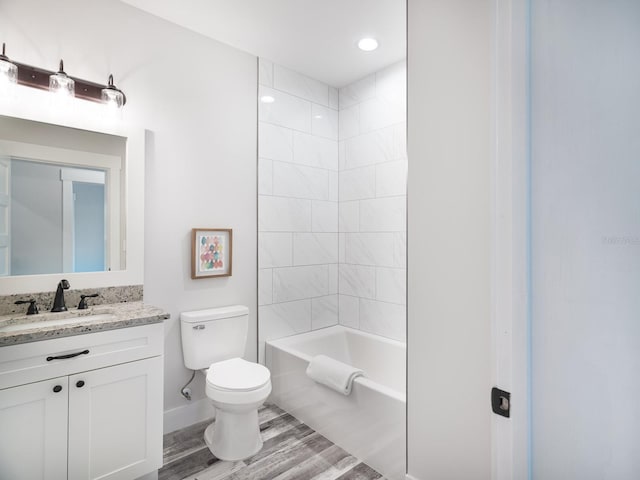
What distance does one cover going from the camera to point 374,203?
296 centimetres

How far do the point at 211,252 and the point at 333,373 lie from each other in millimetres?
1186

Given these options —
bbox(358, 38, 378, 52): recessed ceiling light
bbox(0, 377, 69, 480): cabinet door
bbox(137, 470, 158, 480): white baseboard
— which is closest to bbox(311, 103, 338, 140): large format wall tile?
bbox(358, 38, 378, 52): recessed ceiling light

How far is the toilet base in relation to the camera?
6.78ft

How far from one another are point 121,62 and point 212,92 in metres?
0.59

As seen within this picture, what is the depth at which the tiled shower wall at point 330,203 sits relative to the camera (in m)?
2.80

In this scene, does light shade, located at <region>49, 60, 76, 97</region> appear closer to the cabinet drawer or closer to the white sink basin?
the white sink basin

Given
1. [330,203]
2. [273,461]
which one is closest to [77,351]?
[273,461]

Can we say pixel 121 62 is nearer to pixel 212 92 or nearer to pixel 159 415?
pixel 212 92

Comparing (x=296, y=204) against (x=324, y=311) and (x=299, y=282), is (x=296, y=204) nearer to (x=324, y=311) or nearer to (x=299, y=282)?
(x=299, y=282)

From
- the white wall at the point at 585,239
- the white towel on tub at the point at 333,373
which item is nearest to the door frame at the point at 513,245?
the white wall at the point at 585,239

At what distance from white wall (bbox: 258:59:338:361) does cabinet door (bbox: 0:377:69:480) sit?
1414mm

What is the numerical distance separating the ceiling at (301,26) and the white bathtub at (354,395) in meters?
2.26

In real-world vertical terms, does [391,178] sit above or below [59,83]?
below

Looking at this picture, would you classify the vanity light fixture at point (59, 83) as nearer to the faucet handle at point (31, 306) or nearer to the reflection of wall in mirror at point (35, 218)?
the reflection of wall in mirror at point (35, 218)
